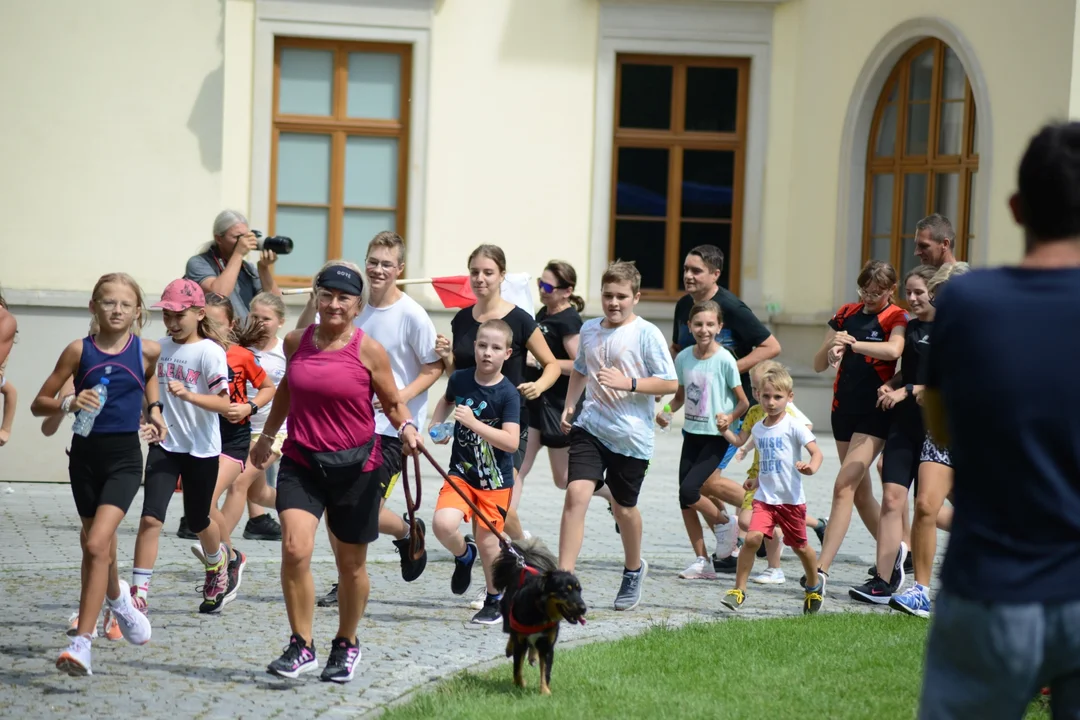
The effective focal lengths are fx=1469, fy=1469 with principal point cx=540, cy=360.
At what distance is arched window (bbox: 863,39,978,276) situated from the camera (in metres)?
14.1

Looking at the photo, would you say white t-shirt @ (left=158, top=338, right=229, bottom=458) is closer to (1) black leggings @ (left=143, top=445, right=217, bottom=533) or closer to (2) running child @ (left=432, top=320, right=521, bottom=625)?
(1) black leggings @ (left=143, top=445, right=217, bottom=533)

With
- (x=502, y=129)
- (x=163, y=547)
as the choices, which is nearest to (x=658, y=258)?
(x=502, y=129)

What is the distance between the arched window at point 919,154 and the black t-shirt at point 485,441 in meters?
7.72

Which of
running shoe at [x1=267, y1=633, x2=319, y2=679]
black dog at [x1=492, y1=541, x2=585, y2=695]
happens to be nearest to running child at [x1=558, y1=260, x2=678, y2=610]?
black dog at [x1=492, y1=541, x2=585, y2=695]

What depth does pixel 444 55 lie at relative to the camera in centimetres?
1522

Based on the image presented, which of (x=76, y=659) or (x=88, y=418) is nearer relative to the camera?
(x=76, y=659)

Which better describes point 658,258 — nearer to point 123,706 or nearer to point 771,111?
point 771,111

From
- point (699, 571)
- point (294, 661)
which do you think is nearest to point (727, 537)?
point (699, 571)

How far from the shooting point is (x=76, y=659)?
5566 mm

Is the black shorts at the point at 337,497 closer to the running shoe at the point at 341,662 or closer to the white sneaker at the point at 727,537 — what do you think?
the running shoe at the point at 341,662

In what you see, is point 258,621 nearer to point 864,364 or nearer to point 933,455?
point 933,455

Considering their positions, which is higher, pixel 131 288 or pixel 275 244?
pixel 275 244

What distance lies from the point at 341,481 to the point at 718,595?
306cm

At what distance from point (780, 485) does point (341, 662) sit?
2.93 meters
